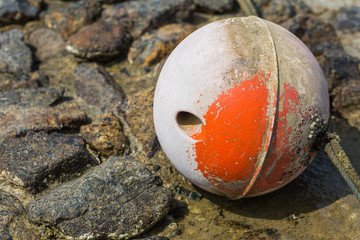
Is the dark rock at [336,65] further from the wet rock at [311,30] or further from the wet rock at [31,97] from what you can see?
the wet rock at [31,97]

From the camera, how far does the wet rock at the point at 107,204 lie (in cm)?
371

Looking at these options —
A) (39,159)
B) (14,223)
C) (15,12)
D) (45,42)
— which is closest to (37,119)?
(39,159)

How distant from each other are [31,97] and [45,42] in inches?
52.1

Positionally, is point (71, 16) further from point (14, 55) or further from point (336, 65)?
point (336, 65)

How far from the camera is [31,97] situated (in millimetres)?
5156

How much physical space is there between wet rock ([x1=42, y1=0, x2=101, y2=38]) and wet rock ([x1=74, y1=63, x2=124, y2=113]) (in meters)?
0.92

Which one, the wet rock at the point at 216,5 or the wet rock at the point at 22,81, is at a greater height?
the wet rock at the point at 216,5

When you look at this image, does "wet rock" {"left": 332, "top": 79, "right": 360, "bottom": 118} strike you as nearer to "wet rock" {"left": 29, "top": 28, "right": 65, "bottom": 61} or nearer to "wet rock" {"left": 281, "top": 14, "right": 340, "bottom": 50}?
"wet rock" {"left": 281, "top": 14, "right": 340, "bottom": 50}

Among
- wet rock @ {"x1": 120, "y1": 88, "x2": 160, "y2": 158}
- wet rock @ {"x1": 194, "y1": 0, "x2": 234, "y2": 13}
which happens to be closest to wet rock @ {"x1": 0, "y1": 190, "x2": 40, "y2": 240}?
wet rock @ {"x1": 120, "y1": 88, "x2": 160, "y2": 158}

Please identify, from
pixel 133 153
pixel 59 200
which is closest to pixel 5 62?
pixel 133 153

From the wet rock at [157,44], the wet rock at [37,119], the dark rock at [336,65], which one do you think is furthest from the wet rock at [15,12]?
the dark rock at [336,65]

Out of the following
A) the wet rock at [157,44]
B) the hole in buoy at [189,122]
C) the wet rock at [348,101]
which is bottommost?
the wet rock at [348,101]

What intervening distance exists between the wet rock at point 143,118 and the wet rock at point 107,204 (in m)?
0.51

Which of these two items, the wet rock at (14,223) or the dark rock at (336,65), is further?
the dark rock at (336,65)
